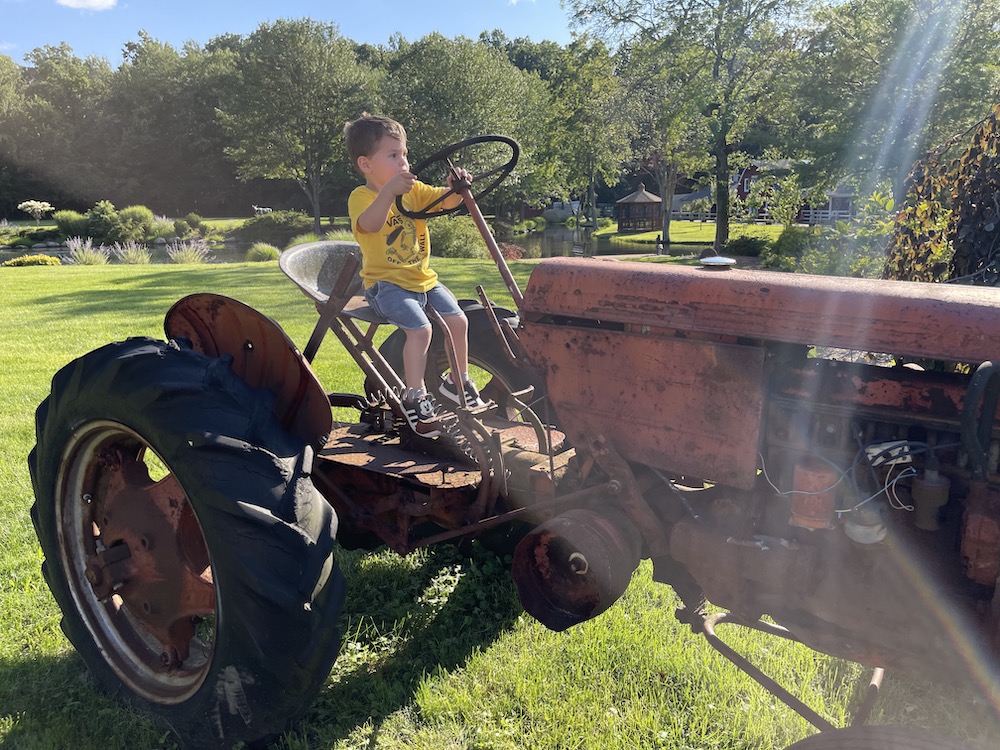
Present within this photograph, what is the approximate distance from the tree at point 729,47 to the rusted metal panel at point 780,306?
1983 cm

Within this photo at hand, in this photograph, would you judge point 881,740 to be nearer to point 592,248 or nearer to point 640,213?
point 592,248

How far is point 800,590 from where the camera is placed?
177 cm

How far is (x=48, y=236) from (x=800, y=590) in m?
34.3

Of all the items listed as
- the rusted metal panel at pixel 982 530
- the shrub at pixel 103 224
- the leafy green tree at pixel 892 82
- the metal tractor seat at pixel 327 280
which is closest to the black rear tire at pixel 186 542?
the metal tractor seat at pixel 327 280

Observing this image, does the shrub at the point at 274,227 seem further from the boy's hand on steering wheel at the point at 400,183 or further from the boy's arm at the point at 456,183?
the boy's hand on steering wheel at the point at 400,183

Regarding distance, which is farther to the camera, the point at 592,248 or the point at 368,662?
the point at 592,248

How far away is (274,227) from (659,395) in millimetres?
35407

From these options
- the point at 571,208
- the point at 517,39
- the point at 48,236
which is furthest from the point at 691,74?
the point at 517,39

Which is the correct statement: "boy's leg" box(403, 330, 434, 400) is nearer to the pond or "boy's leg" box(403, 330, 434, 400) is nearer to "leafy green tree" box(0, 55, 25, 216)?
the pond

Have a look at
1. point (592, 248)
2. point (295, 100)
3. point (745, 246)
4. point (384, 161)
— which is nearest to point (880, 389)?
point (384, 161)

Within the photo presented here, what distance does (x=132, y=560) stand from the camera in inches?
88.9

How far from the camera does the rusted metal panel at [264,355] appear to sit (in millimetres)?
2141

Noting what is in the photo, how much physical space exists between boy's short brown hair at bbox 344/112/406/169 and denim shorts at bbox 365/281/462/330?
457 mm

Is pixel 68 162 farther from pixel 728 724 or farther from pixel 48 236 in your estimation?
pixel 728 724
